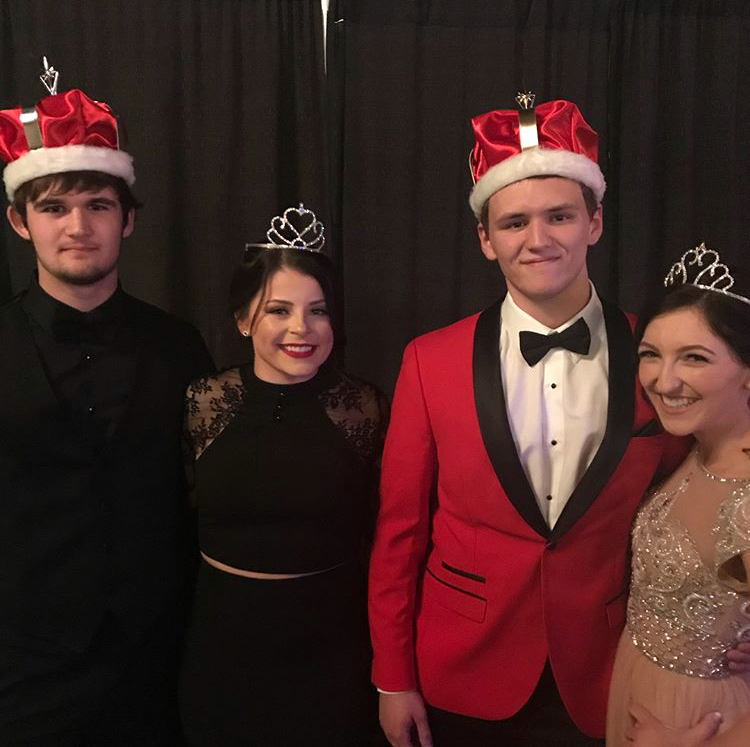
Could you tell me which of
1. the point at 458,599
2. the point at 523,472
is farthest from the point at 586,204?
the point at 458,599

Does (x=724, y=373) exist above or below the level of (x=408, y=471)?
above

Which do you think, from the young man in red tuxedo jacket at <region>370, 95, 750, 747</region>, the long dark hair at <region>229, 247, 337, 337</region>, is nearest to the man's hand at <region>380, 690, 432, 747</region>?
the young man in red tuxedo jacket at <region>370, 95, 750, 747</region>

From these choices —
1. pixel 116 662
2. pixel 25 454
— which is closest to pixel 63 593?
pixel 116 662

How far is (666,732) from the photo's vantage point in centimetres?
118

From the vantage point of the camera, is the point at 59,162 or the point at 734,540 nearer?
the point at 734,540

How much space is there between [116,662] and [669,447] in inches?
56.0

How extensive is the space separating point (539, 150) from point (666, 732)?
1.16m

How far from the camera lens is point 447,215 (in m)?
2.09

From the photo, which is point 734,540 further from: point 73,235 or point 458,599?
point 73,235

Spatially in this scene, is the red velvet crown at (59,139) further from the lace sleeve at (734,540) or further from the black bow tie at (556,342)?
the lace sleeve at (734,540)

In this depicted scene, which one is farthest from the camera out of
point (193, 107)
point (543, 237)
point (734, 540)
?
point (193, 107)

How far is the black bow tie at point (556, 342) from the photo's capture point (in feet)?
4.39

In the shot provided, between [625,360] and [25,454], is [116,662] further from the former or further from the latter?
[625,360]

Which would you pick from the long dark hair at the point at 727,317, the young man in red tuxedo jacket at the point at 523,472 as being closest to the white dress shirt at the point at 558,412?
the young man in red tuxedo jacket at the point at 523,472
